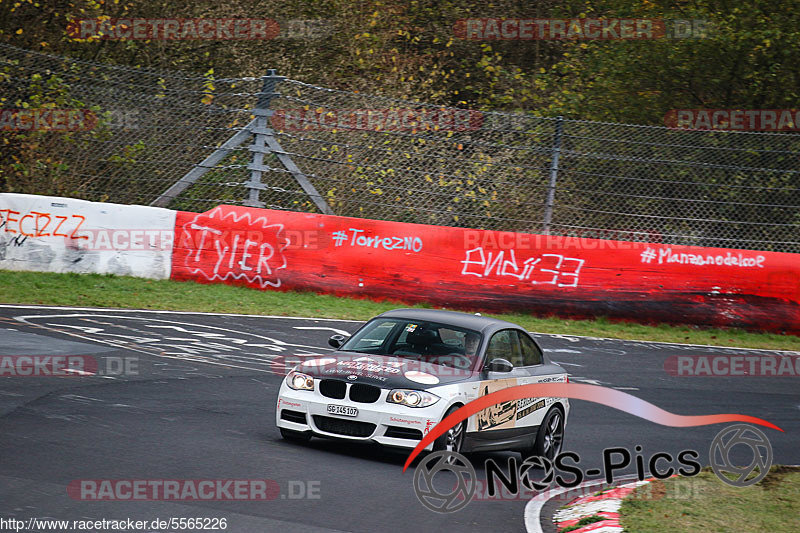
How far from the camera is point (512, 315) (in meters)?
18.1

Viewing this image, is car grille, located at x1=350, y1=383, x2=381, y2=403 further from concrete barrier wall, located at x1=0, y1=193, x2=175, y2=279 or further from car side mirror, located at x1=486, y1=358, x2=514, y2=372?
concrete barrier wall, located at x1=0, y1=193, x2=175, y2=279

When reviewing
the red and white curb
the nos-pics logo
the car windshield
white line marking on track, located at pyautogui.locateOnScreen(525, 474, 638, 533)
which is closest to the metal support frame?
the car windshield

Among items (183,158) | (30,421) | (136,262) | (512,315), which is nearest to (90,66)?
(183,158)

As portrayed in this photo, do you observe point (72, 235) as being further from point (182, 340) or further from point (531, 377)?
point (531, 377)

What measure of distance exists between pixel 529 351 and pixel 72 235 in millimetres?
9650

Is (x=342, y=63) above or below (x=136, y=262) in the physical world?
above

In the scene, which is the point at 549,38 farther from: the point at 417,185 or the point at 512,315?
the point at 512,315

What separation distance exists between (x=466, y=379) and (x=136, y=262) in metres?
9.85

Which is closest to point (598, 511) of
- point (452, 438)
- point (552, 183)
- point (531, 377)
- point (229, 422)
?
point (452, 438)

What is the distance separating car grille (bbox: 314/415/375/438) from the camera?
27.7ft

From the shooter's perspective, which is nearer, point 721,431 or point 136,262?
point 721,431

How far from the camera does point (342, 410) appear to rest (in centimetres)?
850

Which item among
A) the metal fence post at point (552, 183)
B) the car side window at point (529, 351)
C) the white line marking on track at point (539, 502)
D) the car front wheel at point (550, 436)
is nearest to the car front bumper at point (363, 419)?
the white line marking on track at point (539, 502)

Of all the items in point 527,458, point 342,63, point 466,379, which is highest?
point 342,63
